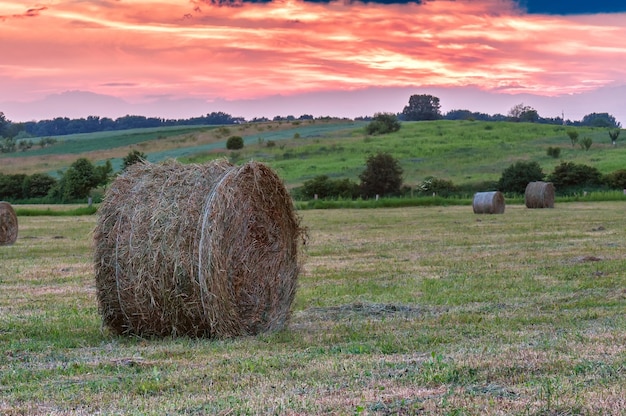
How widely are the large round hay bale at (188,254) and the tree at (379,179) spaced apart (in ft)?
186

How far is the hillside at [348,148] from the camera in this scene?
288 ft

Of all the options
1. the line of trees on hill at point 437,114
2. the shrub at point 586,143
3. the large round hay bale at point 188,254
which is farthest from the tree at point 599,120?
the large round hay bale at point 188,254

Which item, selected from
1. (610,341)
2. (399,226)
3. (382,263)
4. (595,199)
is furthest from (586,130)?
(610,341)

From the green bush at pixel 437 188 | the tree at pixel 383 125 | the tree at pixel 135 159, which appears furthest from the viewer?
the tree at pixel 383 125

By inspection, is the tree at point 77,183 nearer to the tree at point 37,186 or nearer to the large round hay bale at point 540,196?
the tree at point 37,186

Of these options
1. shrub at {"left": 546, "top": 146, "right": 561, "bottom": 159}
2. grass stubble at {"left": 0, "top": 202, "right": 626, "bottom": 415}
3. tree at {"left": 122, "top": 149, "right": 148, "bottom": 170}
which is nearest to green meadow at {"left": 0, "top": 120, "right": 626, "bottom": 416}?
grass stubble at {"left": 0, "top": 202, "right": 626, "bottom": 415}

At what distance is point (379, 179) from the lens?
69812 millimetres

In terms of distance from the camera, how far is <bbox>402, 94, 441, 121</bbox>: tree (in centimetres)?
17075

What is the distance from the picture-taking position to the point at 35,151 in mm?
116625

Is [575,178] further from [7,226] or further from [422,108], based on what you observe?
[422,108]

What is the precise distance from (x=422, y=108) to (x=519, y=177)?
10633 cm

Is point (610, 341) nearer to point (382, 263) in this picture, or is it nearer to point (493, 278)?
point (493, 278)

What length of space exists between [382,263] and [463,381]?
1237cm

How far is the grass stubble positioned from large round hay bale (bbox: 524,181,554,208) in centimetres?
2639
